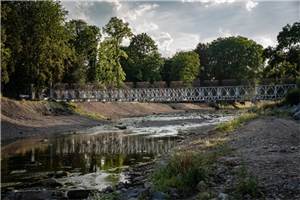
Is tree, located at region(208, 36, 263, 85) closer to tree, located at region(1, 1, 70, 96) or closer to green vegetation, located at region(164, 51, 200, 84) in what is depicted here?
green vegetation, located at region(164, 51, 200, 84)

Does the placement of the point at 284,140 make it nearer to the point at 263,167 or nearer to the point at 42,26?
the point at 263,167

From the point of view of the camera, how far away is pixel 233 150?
74.9 ft

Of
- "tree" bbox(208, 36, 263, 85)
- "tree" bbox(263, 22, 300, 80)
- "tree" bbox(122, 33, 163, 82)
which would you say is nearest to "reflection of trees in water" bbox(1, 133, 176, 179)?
"tree" bbox(263, 22, 300, 80)

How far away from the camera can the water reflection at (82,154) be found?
26.0 meters

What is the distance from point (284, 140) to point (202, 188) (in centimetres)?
1216

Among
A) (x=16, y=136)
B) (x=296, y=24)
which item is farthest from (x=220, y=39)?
(x=16, y=136)

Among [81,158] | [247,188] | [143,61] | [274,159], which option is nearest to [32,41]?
[81,158]

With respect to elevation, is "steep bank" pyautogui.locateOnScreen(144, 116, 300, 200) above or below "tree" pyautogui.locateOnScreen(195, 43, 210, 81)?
below

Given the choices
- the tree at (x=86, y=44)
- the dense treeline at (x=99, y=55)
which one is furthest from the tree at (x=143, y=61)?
the tree at (x=86, y=44)

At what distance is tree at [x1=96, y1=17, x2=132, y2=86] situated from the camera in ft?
295

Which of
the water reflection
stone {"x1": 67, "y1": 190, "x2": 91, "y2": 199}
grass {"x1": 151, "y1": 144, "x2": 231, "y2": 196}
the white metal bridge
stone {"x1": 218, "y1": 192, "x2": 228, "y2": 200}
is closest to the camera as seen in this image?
stone {"x1": 218, "y1": 192, "x2": 228, "y2": 200}

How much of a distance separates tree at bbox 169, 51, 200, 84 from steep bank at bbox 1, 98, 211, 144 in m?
40.0

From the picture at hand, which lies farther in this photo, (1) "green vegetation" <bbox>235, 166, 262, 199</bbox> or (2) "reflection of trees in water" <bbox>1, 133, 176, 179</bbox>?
(2) "reflection of trees in water" <bbox>1, 133, 176, 179</bbox>

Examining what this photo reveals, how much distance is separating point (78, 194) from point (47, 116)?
43005 millimetres
